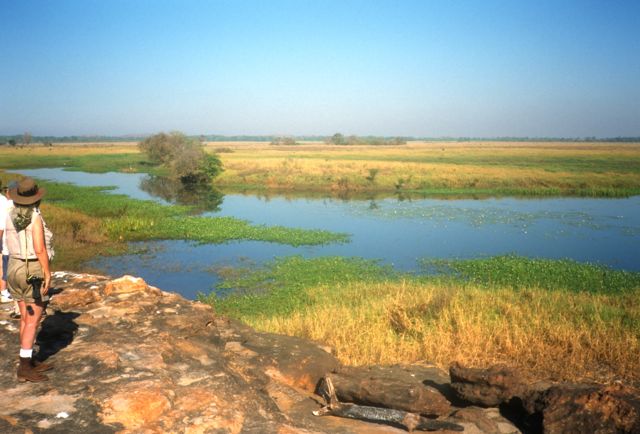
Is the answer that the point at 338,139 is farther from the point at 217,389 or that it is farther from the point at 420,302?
the point at 217,389

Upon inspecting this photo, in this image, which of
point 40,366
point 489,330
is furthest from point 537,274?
point 40,366

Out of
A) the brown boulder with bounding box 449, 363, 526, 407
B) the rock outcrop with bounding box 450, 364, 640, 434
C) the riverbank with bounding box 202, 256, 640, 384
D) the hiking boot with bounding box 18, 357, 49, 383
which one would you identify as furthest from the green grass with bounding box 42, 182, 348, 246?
the hiking boot with bounding box 18, 357, 49, 383

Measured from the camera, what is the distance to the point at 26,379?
4.77m

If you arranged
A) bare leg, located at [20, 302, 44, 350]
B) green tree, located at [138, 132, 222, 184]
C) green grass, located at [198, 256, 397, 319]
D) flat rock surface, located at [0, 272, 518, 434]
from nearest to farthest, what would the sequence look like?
flat rock surface, located at [0, 272, 518, 434] → bare leg, located at [20, 302, 44, 350] → green grass, located at [198, 256, 397, 319] → green tree, located at [138, 132, 222, 184]

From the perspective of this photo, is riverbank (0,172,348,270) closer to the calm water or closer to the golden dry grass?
the calm water

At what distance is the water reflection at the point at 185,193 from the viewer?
3124 cm

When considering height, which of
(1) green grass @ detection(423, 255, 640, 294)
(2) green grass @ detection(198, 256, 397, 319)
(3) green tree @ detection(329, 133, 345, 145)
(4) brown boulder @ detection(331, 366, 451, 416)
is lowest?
(2) green grass @ detection(198, 256, 397, 319)

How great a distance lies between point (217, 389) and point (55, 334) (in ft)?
8.21

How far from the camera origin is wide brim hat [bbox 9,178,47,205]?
498 centimetres

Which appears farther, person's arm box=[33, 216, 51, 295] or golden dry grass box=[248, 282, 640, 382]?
golden dry grass box=[248, 282, 640, 382]

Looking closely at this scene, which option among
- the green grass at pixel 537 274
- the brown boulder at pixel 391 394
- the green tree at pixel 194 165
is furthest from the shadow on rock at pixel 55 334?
the green tree at pixel 194 165

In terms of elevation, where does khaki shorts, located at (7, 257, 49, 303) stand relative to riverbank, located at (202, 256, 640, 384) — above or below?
above

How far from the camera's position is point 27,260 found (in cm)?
498

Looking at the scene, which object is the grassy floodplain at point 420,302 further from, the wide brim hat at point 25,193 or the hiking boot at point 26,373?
the wide brim hat at point 25,193
